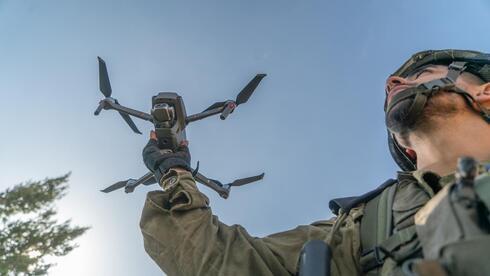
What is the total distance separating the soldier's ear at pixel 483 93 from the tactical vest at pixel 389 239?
145 cm

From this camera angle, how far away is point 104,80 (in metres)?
6.31

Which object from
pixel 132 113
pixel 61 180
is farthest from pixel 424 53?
pixel 61 180

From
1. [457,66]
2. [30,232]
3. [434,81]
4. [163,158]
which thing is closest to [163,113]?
[163,158]

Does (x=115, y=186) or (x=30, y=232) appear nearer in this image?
(x=115, y=186)

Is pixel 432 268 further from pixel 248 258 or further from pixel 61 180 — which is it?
pixel 61 180

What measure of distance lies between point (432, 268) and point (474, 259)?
0.17 metres

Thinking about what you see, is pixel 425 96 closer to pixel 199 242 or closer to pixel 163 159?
pixel 199 242

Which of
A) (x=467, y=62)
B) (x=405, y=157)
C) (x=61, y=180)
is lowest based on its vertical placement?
(x=405, y=157)

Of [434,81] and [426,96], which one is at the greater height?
[434,81]

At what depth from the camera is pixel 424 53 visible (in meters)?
4.78

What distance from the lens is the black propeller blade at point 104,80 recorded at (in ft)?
20.4

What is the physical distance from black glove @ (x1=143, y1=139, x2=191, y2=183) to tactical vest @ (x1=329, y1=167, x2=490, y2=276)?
149cm

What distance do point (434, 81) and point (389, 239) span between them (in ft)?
6.76

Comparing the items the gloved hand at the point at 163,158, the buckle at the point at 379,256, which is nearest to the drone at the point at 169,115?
the gloved hand at the point at 163,158
